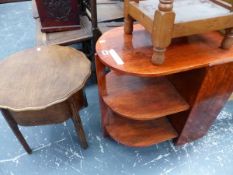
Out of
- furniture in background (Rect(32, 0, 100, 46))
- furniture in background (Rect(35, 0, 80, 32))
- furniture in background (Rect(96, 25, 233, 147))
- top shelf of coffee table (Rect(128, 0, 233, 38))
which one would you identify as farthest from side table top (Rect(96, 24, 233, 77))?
furniture in background (Rect(35, 0, 80, 32))

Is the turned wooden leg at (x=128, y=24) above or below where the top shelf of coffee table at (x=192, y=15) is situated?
below

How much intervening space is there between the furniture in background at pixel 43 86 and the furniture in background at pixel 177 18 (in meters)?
0.39

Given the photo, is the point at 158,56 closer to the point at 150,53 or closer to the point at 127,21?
the point at 150,53

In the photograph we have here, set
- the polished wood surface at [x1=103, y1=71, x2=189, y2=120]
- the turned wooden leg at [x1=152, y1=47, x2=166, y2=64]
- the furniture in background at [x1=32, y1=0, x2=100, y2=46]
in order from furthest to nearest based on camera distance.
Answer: the furniture in background at [x1=32, y1=0, x2=100, y2=46] → the polished wood surface at [x1=103, y1=71, x2=189, y2=120] → the turned wooden leg at [x1=152, y1=47, x2=166, y2=64]

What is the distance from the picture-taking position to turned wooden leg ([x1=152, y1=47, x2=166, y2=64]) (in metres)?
0.75

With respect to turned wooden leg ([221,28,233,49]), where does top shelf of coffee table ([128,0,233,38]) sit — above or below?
above

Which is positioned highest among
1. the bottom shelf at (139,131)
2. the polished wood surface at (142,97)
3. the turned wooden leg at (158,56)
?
the turned wooden leg at (158,56)

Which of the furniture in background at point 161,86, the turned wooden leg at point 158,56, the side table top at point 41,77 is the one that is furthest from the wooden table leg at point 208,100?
the side table top at point 41,77

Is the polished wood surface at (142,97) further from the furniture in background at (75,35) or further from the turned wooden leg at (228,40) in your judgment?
the furniture in background at (75,35)

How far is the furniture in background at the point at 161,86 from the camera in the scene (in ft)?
2.68

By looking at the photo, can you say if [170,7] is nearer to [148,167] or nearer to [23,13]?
[148,167]

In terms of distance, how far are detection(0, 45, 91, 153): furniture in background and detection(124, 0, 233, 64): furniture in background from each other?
1.27 feet

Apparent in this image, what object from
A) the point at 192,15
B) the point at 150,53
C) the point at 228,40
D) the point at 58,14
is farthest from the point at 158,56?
the point at 58,14

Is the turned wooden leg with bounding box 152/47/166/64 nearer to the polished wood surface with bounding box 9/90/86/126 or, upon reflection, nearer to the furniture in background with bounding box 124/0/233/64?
the furniture in background with bounding box 124/0/233/64
